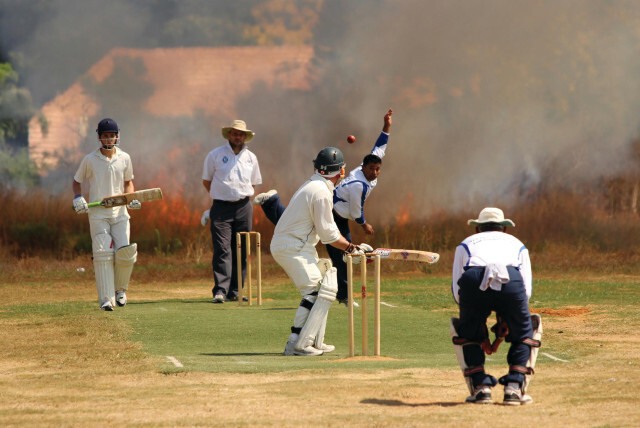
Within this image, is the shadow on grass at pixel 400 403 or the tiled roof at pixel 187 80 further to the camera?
the tiled roof at pixel 187 80

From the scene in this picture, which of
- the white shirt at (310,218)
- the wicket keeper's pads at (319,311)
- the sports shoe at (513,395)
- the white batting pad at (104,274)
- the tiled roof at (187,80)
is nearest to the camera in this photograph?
the sports shoe at (513,395)

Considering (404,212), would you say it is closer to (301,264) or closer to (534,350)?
(301,264)

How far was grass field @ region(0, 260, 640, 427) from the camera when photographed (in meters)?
8.75

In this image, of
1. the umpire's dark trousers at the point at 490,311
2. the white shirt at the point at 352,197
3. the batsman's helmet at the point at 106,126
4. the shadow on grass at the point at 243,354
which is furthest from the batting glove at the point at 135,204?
the umpire's dark trousers at the point at 490,311

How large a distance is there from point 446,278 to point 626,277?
10.3ft

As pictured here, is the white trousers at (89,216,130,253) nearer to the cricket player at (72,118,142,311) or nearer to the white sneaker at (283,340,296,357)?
the cricket player at (72,118,142,311)

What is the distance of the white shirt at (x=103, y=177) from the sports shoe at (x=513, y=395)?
7.84 metres

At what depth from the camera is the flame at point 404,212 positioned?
2717cm

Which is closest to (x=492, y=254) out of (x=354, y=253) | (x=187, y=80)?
(x=354, y=253)

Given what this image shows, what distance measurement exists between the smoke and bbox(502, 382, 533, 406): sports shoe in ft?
60.6

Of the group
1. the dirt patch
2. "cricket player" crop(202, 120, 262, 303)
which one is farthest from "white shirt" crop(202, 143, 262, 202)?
the dirt patch

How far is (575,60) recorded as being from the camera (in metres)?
28.4

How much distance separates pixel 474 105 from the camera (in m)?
28.5

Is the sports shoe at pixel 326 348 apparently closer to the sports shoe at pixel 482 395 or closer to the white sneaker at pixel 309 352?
the white sneaker at pixel 309 352
